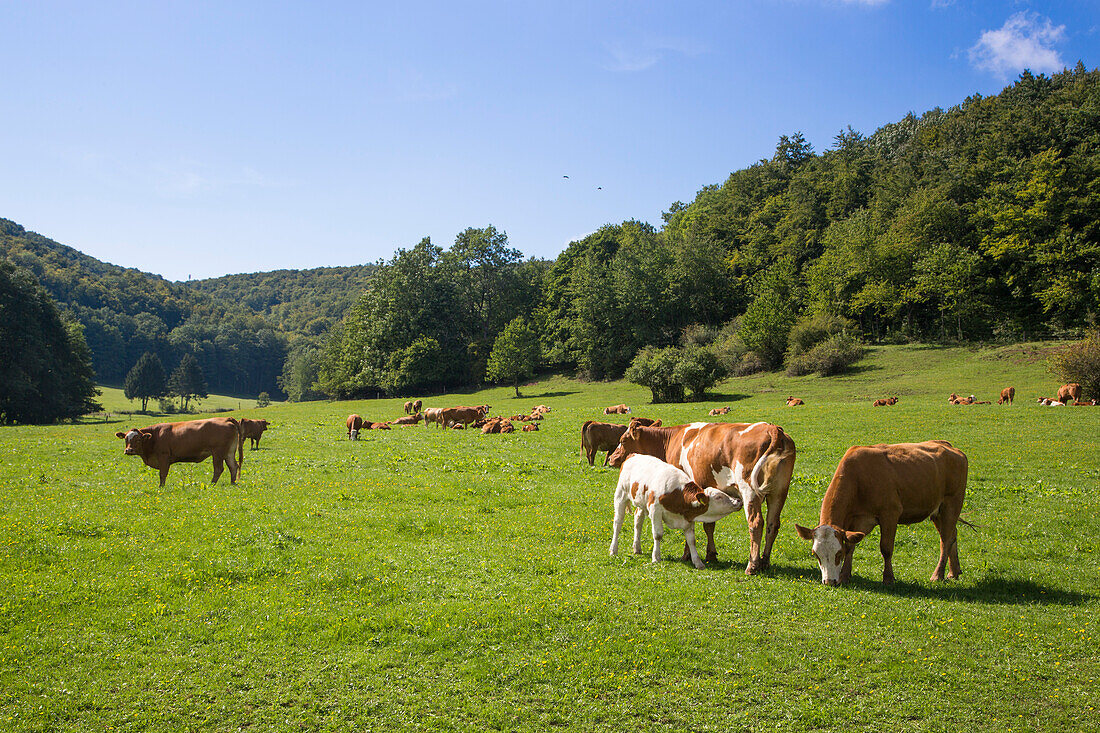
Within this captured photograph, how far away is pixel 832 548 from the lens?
28.0 feet

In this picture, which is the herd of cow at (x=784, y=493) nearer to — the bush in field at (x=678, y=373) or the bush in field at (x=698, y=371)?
the bush in field at (x=698, y=371)

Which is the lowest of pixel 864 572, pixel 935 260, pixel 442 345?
pixel 864 572

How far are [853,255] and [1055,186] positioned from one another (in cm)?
1788

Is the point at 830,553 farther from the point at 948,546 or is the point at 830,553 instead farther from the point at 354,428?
the point at 354,428

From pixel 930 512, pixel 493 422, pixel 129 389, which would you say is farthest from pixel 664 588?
pixel 129 389

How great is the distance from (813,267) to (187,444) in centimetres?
7120

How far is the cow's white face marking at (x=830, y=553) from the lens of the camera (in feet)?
28.0

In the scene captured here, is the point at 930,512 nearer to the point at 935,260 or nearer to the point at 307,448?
the point at 307,448

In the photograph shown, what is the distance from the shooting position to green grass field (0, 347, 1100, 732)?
18.4 ft

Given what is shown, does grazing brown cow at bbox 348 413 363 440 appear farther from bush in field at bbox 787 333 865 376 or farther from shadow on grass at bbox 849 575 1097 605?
bush in field at bbox 787 333 865 376

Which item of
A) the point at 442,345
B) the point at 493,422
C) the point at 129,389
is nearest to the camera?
the point at 493,422

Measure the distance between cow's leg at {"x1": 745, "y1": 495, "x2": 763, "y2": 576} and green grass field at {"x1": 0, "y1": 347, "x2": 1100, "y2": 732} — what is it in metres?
0.35

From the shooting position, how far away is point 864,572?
926 centimetres

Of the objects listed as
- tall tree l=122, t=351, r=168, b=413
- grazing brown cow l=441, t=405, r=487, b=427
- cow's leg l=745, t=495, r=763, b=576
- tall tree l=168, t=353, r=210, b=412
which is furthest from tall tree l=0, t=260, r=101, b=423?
cow's leg l=745, t=495, r=763, b=576
